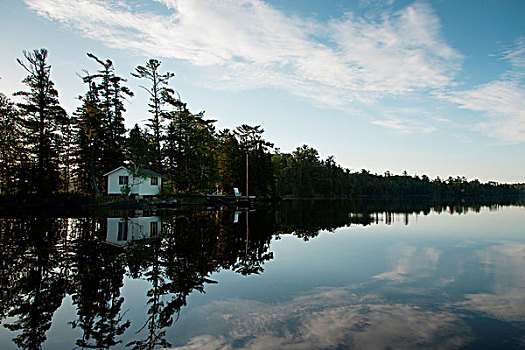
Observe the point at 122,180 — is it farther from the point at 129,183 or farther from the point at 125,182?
the point at 129,183

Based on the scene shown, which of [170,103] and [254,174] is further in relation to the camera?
[254,174]

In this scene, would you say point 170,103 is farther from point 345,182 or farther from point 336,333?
point 345,182

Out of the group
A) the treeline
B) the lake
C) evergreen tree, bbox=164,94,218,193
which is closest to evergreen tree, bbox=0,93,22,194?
the treeline

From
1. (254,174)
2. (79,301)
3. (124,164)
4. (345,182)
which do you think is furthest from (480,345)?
(345,182)

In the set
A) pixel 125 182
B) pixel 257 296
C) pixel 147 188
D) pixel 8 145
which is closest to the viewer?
pixel 257 296

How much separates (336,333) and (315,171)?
9529 centimetres

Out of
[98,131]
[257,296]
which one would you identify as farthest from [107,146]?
[257,296]

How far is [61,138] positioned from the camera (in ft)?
121

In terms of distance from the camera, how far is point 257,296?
18.7 ft

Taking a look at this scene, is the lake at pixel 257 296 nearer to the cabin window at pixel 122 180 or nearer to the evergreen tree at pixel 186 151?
the cabin window at pixel 122 180

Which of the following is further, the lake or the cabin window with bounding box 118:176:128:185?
the cabin window with bounding box 118:176:128:185

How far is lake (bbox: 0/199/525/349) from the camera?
4.00 metres

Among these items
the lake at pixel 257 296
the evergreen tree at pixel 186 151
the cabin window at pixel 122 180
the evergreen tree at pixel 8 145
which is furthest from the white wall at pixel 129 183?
the lake at pixel 257 296

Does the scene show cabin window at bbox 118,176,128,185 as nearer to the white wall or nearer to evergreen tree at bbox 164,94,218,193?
the white wall
